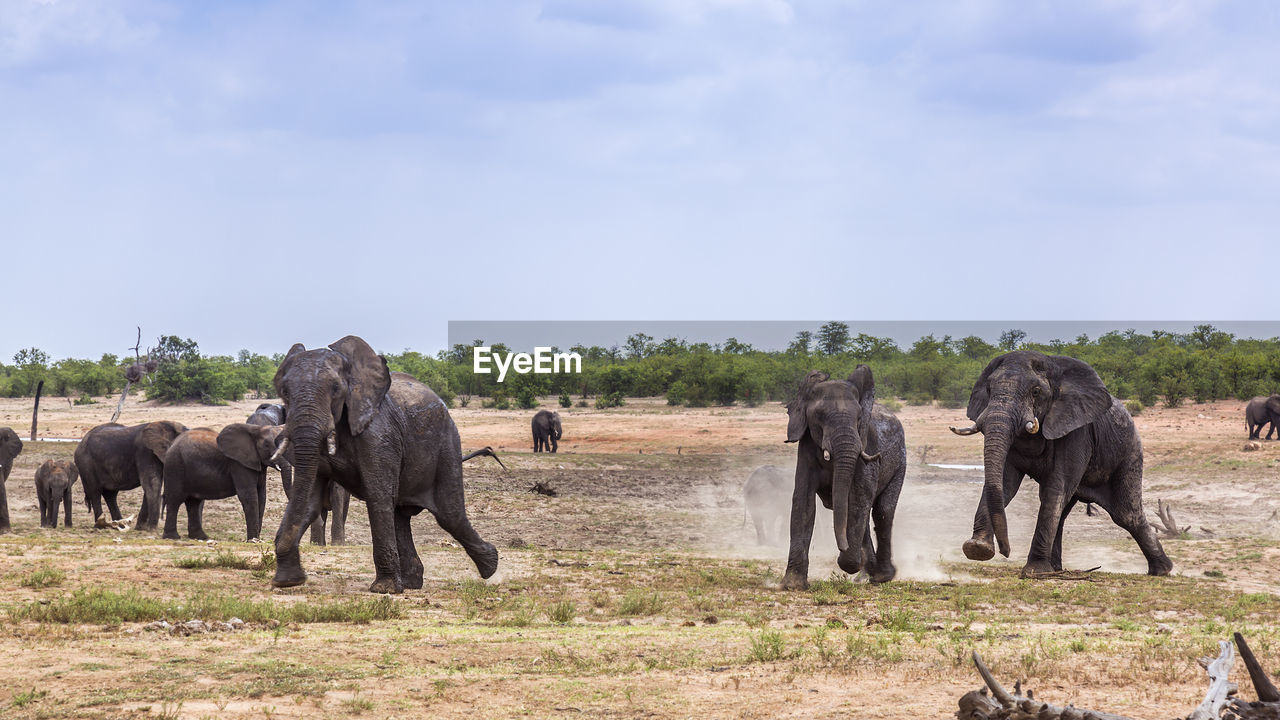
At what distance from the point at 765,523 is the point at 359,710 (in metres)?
16.8

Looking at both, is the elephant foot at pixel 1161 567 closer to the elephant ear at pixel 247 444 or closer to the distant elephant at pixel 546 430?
the elephant ear at pixel 247 444

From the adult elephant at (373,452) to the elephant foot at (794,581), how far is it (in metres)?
3.33

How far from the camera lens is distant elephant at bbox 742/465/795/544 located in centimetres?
2175

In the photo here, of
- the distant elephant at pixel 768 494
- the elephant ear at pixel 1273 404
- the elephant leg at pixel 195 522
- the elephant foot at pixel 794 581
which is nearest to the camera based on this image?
the elephant foot at pixel 794 581

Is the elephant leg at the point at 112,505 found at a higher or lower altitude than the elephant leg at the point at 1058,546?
lower

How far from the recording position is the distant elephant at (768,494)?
2175 cm

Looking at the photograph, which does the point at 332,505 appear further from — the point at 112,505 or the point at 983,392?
the point at 983,392

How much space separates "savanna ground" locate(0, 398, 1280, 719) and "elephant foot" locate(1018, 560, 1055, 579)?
0.37 m

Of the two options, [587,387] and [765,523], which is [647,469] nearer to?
[765,523]

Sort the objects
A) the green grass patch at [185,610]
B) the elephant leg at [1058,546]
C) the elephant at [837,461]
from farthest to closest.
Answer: the elephant leg at [1058,546] → the elephant at [837,461] → the green grass patch at [185,610]

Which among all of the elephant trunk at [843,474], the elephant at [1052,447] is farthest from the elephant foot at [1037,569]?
the elephant trunk at [843,474]

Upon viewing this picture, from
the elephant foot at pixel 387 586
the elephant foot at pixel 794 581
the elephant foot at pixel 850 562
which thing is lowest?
the elephant foot at pixel 794 581

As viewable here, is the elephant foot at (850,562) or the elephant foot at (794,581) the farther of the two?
the elephant foot at (850,562)

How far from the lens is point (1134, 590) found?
13.5 m
